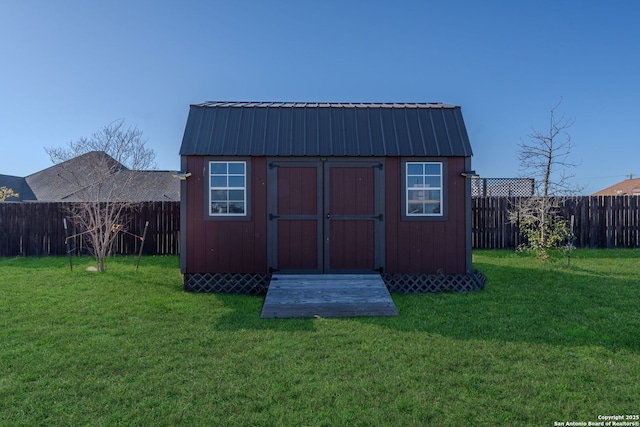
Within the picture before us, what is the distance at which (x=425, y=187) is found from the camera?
657cm

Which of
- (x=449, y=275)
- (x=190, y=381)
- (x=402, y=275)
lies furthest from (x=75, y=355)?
(x=449, y=275)

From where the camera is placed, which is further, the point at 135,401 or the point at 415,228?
the point at 415,228

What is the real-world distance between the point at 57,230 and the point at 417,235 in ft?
37.6

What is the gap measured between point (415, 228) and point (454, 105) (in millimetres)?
2715

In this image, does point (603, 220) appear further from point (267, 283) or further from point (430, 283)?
point (267, 283)

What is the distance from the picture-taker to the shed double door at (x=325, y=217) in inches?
258

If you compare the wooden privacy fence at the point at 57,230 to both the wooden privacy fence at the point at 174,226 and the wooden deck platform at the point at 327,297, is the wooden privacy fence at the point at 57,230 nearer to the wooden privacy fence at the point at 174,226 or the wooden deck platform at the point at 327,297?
the wooden privacy fence at the point at 174,226

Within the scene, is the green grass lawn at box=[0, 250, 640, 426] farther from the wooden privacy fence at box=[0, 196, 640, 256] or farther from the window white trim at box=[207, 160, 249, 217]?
the wooden privacy fence at box=[0, 196, 640, 256]

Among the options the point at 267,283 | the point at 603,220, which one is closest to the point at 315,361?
the point at 267,283

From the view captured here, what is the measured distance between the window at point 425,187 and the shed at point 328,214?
0.02 metres

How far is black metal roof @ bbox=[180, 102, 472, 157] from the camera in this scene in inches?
256

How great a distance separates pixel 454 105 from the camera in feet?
23.1

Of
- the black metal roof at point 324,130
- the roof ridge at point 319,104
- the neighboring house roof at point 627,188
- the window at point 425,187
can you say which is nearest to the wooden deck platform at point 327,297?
the window at point 425,187

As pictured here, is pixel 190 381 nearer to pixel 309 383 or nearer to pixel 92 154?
pixel 309 383
